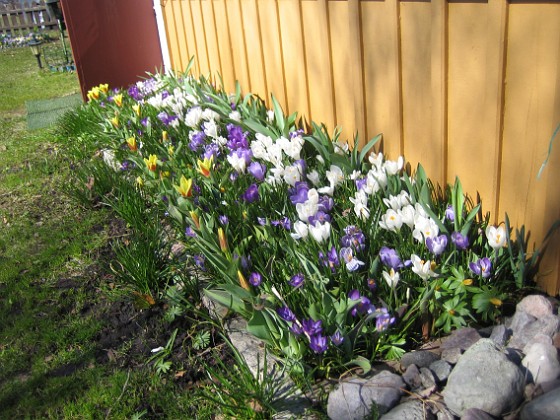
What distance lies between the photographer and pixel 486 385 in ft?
5.77

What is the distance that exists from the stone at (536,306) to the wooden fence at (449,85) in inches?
6.1

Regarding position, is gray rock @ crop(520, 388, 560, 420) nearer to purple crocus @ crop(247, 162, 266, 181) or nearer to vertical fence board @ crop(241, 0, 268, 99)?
purple crocus @ crop(247, 162, 266, 181)

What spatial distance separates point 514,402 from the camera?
1.77 m

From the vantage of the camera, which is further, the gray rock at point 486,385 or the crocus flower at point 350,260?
the crocus flower at point 350,260

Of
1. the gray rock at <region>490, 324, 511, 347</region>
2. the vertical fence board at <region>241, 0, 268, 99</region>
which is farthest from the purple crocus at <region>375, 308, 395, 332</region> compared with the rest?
the vertical fence board at <region>241, 0, 268, 99</region>

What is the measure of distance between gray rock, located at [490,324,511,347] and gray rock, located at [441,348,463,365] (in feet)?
0.42

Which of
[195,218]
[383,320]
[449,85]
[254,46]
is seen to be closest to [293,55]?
[254,46]

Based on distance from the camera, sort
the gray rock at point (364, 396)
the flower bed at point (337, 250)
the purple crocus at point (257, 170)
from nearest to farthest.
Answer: the gray rock at point (364, 396) < the flower bed at point (337, 250) < the purple crocus at point (257, 170)

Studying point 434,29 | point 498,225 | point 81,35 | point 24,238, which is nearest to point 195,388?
point 498,225

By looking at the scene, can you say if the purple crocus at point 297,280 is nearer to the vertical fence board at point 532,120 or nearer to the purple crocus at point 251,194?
the purple crocus at point 251,194

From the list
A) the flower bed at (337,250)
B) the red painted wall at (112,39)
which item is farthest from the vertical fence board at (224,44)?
the red painted wall at (112,39)

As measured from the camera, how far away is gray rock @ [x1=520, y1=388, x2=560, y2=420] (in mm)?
1625

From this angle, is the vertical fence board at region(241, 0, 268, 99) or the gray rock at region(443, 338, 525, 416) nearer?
the gray rock at region(443, 338, 525, 416)

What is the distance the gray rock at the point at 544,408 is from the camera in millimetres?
1625
